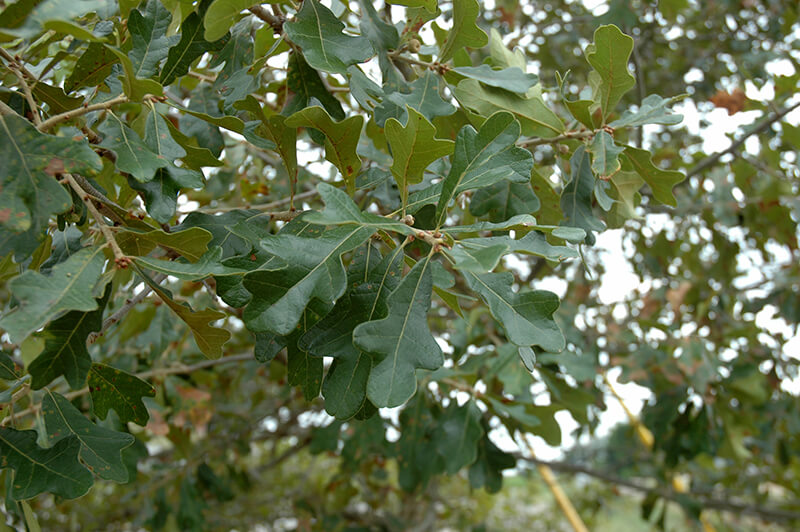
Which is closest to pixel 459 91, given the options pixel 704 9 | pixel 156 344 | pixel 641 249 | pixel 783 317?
pixel 156 344

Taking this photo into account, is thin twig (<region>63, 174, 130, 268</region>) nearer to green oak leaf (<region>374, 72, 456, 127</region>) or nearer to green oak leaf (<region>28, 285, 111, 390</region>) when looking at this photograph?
green oak leaf (<region>28, 285, 111, 390</region>)

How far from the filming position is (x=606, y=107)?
1.28m

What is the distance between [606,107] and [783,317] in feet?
7.48

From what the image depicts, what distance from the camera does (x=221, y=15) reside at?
0.99 m

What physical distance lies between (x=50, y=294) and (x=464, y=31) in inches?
34.7

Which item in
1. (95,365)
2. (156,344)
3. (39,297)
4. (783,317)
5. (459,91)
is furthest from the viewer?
(783,317)

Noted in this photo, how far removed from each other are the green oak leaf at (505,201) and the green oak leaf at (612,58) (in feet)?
0.71

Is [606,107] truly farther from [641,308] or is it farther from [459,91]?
[641,308]

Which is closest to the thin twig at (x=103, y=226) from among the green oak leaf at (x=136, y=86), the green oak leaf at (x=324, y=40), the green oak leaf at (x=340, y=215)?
the green oak leaf at (x=136, y=86)

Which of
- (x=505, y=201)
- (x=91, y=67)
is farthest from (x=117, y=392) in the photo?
(x=505, y=201)

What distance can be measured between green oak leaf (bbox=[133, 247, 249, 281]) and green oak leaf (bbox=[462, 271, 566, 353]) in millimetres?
345

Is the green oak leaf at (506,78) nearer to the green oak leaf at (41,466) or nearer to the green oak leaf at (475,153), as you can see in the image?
the green oak leaf at (475,153)

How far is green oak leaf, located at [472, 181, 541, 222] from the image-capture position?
52.4 inches

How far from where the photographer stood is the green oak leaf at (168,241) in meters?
0.97
